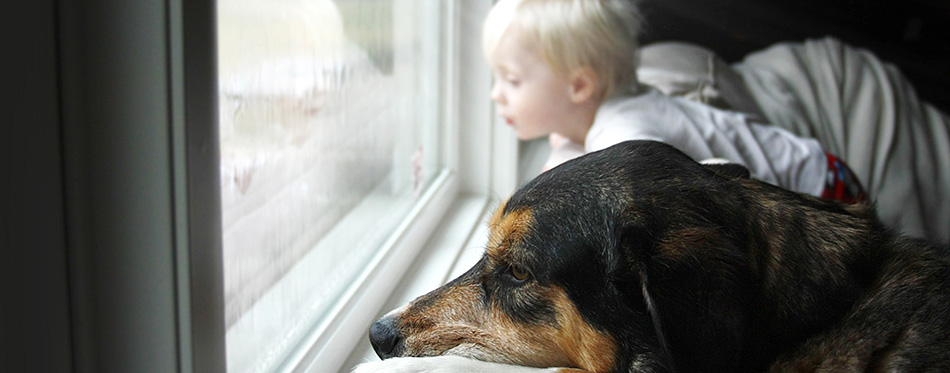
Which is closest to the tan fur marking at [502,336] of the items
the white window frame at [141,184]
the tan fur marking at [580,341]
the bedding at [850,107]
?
the tan fur marking at [580,341]

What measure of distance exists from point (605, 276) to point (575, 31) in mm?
427

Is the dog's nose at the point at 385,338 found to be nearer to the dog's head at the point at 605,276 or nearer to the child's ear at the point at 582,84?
the dog's head at the point at 605,276

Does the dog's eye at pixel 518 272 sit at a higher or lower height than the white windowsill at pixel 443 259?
higher

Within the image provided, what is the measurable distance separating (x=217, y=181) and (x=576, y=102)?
1.72 ft

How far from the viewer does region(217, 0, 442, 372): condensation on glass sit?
71 cm

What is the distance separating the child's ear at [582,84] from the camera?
0.95 m

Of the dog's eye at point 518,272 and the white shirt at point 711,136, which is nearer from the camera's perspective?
the dog's eye at point 518,272

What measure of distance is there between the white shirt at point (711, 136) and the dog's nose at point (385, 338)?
0.28 meters

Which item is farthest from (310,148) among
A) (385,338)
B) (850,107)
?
(850,107)

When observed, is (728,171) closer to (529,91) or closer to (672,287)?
(672,287)

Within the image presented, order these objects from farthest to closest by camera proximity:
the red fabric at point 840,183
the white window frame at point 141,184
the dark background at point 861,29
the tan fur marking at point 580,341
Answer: the dark background at point 861,29 < the red fabric at point 840,183 < the tan fur marking at point 580,341 < the white window frame at point 141,184

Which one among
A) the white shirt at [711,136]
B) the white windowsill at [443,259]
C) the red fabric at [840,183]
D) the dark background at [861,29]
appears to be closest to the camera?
the white windowsill at [443,259]

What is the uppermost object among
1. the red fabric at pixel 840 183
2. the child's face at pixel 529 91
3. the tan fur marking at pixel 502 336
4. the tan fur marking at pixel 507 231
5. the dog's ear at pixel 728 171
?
the child's face at pixel 529 91

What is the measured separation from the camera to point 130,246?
1.76ft
